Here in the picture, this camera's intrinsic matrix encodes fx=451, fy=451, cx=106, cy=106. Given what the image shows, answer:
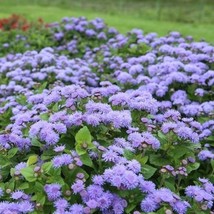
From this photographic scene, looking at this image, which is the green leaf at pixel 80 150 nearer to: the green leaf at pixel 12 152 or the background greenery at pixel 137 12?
the green leaf at pixel 12 152

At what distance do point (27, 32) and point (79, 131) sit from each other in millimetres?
5063

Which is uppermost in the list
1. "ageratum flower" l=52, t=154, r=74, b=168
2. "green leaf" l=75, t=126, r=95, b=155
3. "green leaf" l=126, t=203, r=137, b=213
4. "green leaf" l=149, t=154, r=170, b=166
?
"green leaf" l=75, t=126, r=95, b=155

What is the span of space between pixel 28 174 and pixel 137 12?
1180 centimetres

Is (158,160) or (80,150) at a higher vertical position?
(80,150)

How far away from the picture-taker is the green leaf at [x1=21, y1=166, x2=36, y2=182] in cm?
243

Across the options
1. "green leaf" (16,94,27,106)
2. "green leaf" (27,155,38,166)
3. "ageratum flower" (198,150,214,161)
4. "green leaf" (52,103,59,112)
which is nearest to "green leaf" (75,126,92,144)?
"green leaf" (27,155,38,166)

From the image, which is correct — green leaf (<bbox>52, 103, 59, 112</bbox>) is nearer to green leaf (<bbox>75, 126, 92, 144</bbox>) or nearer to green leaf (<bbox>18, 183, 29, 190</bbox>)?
green leaf (<bbox>75, 126, 92, 144</bbox>)

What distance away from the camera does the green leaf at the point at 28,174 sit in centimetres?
243

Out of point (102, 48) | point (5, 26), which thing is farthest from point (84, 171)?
point (5, 26)

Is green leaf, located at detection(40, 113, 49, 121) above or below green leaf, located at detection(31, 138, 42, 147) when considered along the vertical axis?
above

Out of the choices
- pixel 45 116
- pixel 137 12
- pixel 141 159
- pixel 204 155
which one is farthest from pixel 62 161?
pixel 137 12

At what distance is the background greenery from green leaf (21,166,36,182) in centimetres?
692

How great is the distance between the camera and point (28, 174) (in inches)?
96.7

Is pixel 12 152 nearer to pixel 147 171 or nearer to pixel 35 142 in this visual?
pixel 35 142
